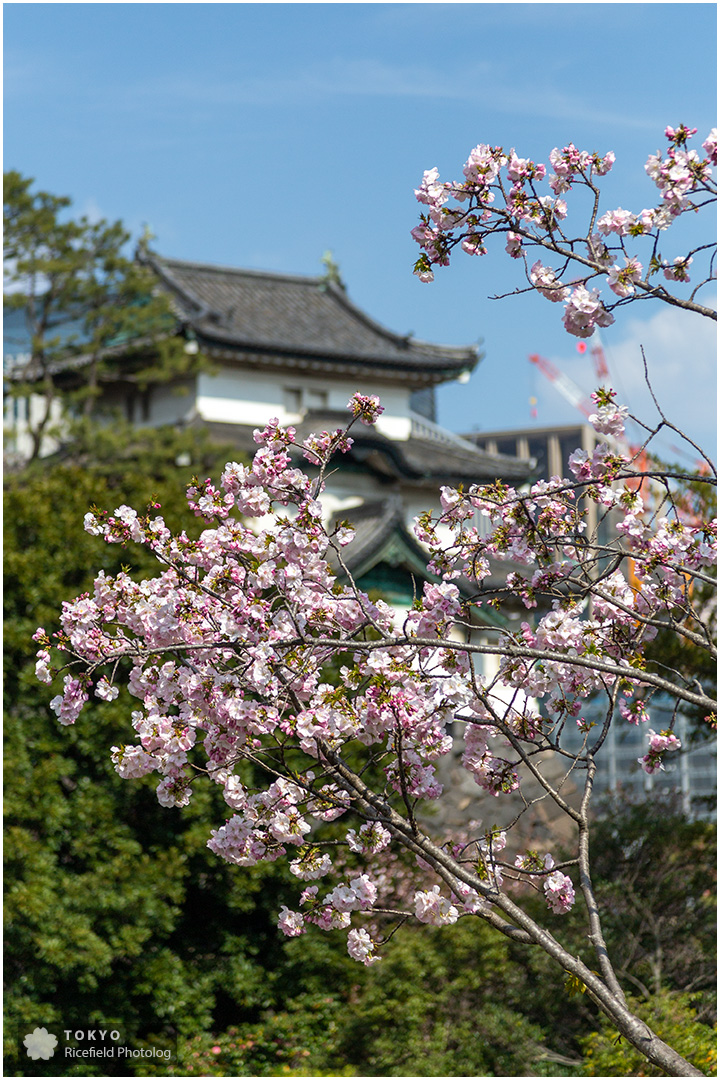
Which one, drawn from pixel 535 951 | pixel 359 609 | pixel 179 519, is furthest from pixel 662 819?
pixel 359 609

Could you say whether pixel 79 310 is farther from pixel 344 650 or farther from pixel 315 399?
pixel 344 650

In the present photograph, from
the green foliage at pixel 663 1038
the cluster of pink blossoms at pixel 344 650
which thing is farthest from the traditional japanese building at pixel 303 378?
the cluster of pink blossoms at pixel 344 650

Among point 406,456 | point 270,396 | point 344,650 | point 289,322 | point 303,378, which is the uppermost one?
point 289,322

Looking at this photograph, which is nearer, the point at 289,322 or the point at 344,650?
the point at 344,650

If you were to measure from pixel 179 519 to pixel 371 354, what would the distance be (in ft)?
50.7

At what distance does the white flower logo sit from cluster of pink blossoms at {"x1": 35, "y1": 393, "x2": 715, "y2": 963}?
7483mm

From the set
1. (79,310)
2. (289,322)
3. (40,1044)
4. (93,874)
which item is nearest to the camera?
(40,1044)

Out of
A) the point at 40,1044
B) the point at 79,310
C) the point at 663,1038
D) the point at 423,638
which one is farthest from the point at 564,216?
the point at 79,310

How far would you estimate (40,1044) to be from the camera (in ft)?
37.3

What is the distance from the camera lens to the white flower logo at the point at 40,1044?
1134 cm

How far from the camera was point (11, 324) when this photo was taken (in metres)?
30.2

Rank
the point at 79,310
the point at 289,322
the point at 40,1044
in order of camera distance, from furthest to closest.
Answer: the point at 289,322, the point at 79,310, the point at 40,1044

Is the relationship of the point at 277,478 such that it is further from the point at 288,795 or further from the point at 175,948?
the point at 175,948

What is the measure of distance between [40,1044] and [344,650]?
8665 mm
